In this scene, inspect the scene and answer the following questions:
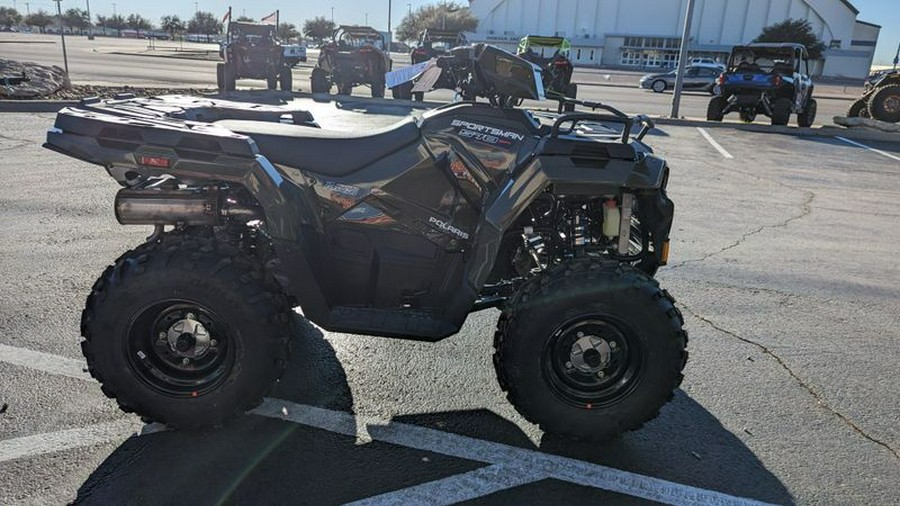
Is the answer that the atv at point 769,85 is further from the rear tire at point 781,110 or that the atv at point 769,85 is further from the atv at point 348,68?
the atv at point 348,68

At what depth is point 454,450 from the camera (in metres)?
3.01

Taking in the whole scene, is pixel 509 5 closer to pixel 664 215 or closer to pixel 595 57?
pixel 595 57

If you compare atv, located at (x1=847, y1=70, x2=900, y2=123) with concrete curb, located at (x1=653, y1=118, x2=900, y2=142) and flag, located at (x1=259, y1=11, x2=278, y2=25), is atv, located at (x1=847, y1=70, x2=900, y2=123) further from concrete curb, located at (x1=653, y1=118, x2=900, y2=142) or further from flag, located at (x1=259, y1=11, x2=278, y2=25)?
flag, located at (x1=259, y1=11, x2=278, y2=25)

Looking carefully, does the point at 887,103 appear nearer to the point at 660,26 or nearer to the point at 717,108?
the point at 717,108

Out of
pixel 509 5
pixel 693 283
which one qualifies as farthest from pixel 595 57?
pixel 693 283

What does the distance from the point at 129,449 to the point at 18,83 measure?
15.1 meters

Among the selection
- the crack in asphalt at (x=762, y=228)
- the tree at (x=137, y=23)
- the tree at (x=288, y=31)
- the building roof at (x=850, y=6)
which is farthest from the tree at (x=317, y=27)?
the crack in asphalt at (x=762, y=228)

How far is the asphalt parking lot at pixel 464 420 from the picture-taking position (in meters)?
2.74

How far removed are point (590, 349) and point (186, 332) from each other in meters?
1.92

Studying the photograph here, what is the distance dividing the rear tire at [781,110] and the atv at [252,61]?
1443 cm

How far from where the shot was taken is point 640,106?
2278 centimetres

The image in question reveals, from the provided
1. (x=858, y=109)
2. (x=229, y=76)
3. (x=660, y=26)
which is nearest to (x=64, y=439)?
(x=229, y=76)

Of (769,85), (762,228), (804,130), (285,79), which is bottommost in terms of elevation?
(762,228)

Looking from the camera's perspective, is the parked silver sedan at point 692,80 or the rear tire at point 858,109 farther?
the parked silver sedan at point 692,80
